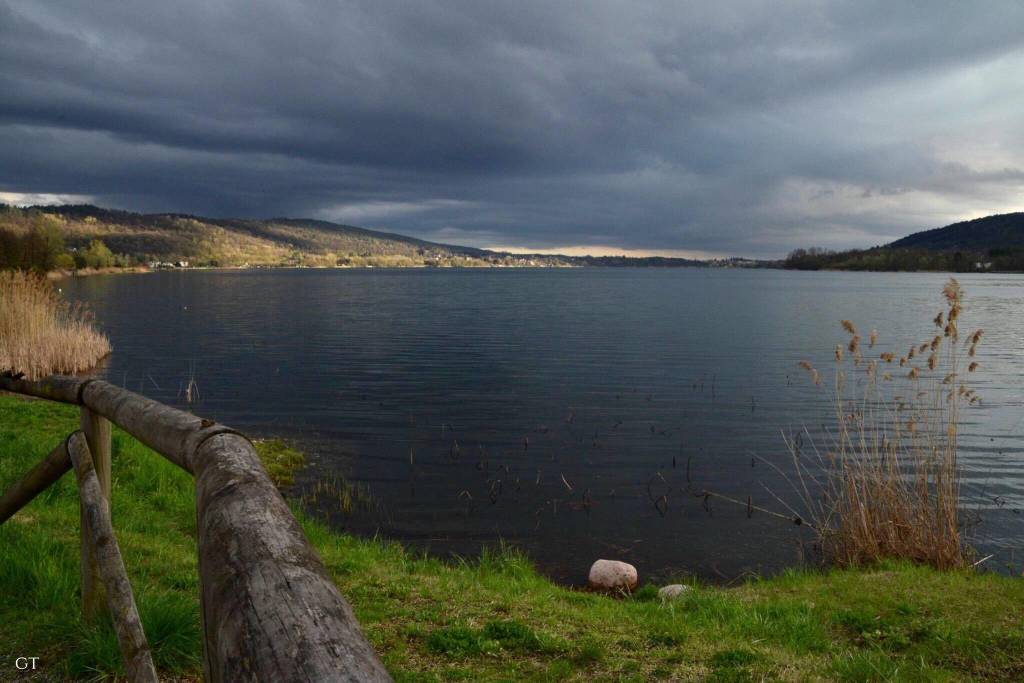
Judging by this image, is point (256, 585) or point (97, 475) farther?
point (97, 475)

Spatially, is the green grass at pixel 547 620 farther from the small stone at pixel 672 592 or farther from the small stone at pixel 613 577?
the small stone at pixel 613 577

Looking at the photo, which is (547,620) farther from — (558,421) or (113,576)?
(558,421)

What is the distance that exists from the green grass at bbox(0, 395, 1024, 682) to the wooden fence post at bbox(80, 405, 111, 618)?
0.66ft

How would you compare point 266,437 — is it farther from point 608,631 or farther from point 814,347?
point 814,347

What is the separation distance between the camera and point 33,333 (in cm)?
2450

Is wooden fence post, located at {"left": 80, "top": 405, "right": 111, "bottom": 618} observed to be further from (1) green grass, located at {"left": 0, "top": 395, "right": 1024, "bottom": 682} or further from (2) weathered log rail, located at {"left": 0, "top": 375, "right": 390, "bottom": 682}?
(2) weathered log rail, located at {"left": 0, "top": 375, "right": 390, "bottom": 682}

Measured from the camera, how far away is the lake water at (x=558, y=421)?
14.1 m

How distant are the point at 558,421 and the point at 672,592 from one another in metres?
13.7

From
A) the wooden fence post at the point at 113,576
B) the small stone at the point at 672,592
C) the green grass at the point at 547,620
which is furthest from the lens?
the small stone at the point at 672,592

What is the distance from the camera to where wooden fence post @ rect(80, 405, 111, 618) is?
16.5 feet

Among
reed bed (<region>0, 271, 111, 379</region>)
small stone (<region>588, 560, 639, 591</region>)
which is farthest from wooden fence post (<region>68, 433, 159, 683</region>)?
reed bed (<region>0, 271, 111, 379</region>)

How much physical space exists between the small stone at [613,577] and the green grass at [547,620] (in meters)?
0.80

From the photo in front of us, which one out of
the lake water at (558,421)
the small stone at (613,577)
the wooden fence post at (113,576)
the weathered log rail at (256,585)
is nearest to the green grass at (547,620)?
the small stone at (613,577)

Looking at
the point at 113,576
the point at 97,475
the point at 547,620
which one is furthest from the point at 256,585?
the point at 547,620
